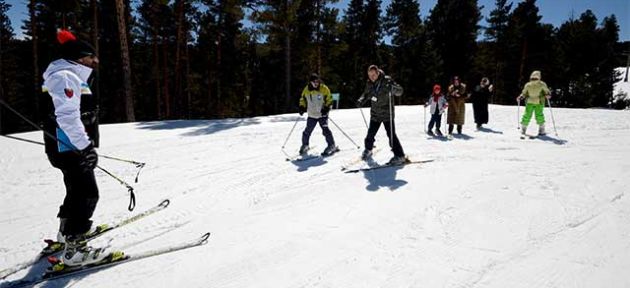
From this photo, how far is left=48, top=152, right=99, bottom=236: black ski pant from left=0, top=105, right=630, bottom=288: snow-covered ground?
45 cm

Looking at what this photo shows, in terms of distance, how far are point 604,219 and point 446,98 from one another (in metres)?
7.38

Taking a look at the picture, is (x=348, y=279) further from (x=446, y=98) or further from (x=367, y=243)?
(x=446, y=98)

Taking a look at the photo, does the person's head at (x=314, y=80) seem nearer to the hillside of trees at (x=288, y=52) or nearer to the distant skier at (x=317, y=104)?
the distant skier at (x=317, y=104)

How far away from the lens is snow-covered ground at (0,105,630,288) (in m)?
2.94

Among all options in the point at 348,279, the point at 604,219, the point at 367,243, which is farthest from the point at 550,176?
the point at 348,279

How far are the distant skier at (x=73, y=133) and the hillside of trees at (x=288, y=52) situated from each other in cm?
1990

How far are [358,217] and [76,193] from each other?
2.77 metres

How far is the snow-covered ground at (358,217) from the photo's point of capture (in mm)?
2943

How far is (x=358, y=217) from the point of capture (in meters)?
4.08

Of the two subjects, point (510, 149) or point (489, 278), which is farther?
point (510, 149)

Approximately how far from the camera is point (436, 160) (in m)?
6.70

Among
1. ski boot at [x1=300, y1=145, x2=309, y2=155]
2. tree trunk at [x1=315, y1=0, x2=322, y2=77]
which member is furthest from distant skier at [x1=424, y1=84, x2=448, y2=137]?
tree trunk at [x1=315, y1=0, x2=322, y2=77]

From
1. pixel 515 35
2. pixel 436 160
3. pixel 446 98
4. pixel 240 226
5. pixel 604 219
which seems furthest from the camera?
pixel 515 35

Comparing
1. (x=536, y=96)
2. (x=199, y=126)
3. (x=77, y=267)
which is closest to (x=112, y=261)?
(x=77, y=267)
